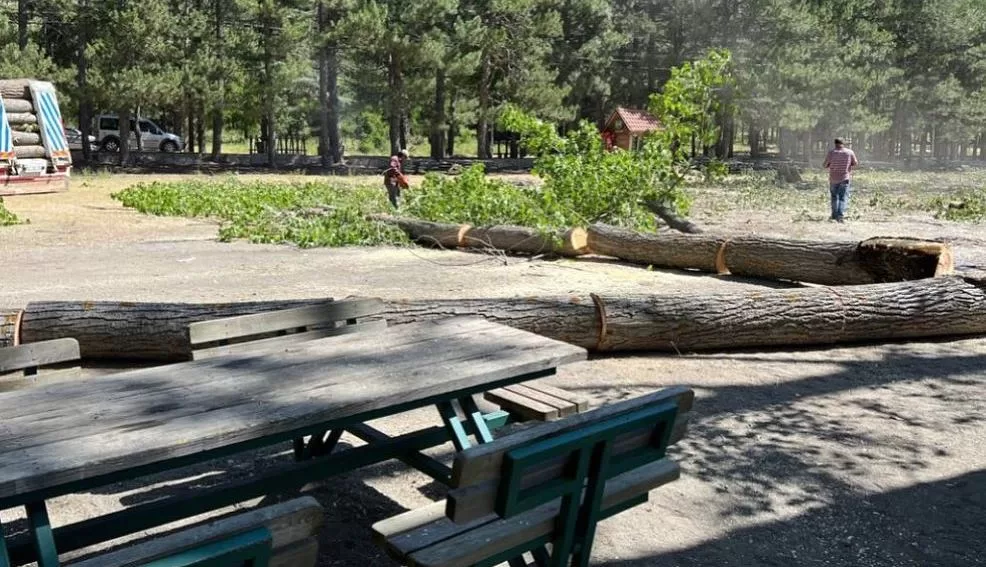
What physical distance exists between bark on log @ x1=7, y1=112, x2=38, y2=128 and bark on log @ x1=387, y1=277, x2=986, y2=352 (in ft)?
Answer: 60.0

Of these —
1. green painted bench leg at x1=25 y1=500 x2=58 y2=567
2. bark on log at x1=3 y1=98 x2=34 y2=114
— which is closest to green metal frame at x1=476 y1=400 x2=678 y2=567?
green painted bench leg at x1=25 y1=500 x2=58 y2=567

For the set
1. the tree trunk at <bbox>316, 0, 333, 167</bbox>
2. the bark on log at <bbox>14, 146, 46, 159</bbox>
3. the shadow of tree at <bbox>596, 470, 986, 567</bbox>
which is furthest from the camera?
the tree trunk at <bbox>316, 0, 333, 167</bbox>

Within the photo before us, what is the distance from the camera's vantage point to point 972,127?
49688mm

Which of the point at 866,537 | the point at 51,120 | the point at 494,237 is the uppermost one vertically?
the point at 51,120

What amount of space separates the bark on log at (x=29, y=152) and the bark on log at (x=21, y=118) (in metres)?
0.57

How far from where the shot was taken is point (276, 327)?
470 centimetres

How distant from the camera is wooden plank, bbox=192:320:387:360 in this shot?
4285mm

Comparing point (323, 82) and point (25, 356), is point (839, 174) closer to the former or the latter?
point (25, 356)

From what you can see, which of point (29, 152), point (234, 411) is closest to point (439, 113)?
point (29, 152)

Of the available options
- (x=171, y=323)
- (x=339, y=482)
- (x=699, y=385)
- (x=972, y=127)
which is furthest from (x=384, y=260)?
(x=972, y=127)

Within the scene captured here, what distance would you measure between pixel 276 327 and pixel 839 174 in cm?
1585

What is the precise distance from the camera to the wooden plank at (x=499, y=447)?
260 centimetres

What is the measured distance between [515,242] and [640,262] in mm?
1903

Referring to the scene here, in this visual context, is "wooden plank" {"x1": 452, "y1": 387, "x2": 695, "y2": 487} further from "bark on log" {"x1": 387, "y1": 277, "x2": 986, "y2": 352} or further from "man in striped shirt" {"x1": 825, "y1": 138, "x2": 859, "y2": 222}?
"man in striped shirt" {"x1": 825, "y1": 138, "x2": 859, "y2": 222}
